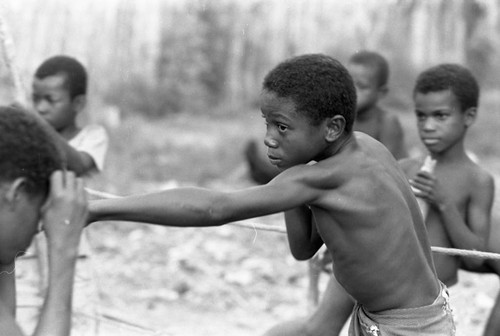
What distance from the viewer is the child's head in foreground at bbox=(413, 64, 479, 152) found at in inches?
131

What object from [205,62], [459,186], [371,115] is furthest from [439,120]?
[205,62]

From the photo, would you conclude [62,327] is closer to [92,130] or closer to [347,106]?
[347,106]

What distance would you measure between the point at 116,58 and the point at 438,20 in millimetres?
2822

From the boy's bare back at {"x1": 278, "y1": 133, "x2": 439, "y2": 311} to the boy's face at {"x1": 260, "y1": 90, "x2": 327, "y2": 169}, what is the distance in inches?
2.1

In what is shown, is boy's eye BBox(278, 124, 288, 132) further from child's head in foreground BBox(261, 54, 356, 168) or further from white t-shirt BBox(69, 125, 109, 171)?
white t-shirt BBox(69, 125, 109, 171)

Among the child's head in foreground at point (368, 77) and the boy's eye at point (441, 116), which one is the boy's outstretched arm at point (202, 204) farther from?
the child's head in foreground at point (368, 77)

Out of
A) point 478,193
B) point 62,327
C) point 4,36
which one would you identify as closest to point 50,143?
point 62,327

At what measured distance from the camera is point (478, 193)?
10.7 ft

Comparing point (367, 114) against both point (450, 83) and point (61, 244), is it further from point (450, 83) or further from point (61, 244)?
point (61, 244)

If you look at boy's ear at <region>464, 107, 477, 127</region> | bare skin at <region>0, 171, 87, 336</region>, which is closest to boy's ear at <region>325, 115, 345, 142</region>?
bare skin at <region>0, 171, 87, 336</region>

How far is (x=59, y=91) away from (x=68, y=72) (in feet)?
0.39

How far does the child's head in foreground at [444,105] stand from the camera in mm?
3322

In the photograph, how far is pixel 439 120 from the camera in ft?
11.0

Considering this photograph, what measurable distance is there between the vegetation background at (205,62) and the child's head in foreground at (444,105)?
110 inches
